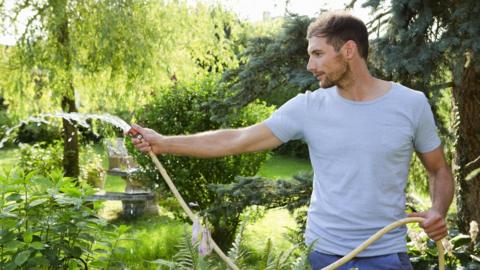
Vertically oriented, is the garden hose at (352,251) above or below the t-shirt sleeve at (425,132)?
below

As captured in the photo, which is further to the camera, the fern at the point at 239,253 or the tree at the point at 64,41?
the tree at the point at 64,41

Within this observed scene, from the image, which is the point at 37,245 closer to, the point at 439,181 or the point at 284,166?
the point at 439,181

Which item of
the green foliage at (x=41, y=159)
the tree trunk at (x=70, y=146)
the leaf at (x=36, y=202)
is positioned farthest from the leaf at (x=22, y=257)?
the green foliage at (x=41, y=159)

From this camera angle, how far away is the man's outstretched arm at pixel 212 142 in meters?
2.21

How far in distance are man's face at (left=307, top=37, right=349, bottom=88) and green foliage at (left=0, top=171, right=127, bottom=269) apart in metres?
1.34

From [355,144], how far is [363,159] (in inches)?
2.1

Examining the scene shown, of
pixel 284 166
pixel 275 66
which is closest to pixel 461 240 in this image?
pixel 275 66

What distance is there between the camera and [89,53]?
7.62 meters

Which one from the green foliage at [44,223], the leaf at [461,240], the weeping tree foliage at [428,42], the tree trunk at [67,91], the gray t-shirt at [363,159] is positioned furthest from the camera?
the tree trunk at [67,91]

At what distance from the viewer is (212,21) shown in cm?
875

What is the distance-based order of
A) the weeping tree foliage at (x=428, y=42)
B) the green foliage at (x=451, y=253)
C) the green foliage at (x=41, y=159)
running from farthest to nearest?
the green foliage at (x=41, y=159), the green foliage at (x=451, y=253), the weeping tree foliage at (x=428, y=42)

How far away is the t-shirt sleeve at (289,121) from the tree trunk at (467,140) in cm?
206

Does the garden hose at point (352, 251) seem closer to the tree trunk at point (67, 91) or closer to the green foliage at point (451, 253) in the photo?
the green foliage at point (451, 253)

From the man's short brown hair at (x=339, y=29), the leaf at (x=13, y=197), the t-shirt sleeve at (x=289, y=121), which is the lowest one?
the leaf at (x=13, y=197)
